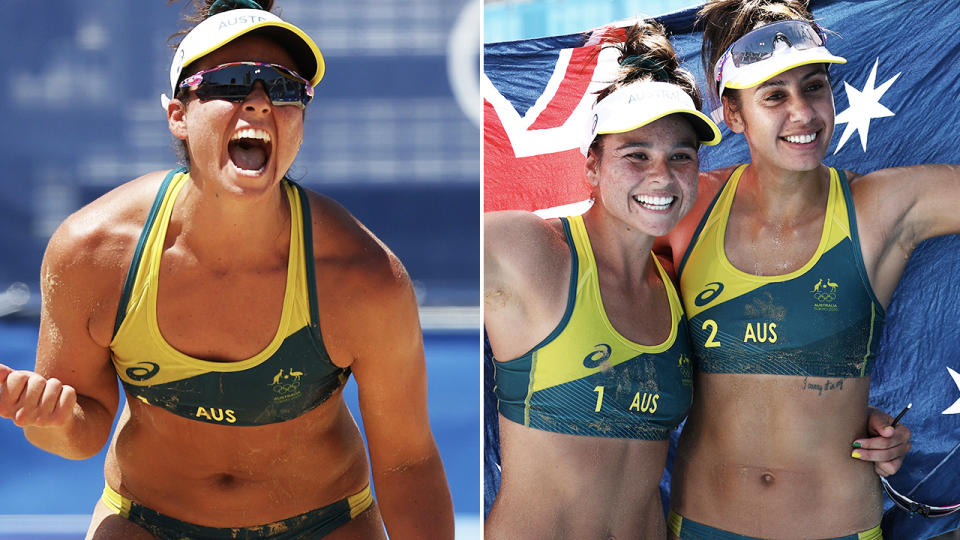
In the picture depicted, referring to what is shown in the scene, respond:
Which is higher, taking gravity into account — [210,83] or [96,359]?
[210,83]

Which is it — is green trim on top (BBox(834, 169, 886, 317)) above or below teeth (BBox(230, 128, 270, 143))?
below

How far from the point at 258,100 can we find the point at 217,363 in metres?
0.68

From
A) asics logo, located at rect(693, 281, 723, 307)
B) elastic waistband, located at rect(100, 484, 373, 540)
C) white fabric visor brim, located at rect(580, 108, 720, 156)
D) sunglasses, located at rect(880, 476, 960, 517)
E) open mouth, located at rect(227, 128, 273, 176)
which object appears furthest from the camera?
sunglasses, located at rect(880, 476, 960, 517)

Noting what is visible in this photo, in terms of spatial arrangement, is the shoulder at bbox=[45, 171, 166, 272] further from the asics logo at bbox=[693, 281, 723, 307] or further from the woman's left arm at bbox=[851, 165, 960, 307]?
the woman's left arm at bbox=[851, 165, 960, 307]

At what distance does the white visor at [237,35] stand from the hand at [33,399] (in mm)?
745

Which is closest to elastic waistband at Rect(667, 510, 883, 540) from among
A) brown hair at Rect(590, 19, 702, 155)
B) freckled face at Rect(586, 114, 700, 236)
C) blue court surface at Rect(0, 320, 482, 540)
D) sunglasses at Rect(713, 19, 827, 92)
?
freckled face at Rect(586, 114, 700, 236)

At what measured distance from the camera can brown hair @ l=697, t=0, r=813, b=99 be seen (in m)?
2.97

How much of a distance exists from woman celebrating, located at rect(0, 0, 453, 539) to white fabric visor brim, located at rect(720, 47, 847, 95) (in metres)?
1.25

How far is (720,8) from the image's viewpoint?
3.12m

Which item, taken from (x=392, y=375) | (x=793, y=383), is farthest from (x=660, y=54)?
(x=392, y=375)

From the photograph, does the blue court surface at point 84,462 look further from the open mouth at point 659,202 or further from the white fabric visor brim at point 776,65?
the white fabric visor brim at point 776,65

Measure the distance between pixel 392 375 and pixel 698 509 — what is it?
3.68 feet

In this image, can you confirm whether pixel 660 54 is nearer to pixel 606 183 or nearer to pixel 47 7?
pixel 606 183

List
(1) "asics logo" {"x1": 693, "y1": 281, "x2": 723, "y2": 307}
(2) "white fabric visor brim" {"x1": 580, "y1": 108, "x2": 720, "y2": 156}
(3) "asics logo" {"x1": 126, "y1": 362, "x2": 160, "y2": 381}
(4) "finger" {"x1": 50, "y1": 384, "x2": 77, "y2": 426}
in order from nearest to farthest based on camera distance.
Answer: (4) "finger" {"x1": 50, "y1": 384, "x2": 77, "y2": 426}, (3) "asics logo" {"x1": 126, "y1": 362, "x2": 160, "y2": 381}, (2) "white fabric visor brim" {"x1": 580, "y1": 108, "x2": 720, "y2": 156}, (1) "asics logo" {"x1": 693, "y1": 281, "x2": 723, "y2": 307}
